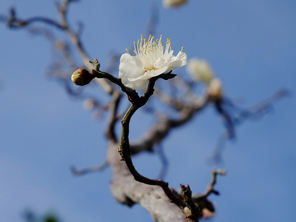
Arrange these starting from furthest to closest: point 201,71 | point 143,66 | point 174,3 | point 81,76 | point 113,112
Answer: point 201,71 < point 174,3 < point 113,112 < point 143,66 < point 81,76

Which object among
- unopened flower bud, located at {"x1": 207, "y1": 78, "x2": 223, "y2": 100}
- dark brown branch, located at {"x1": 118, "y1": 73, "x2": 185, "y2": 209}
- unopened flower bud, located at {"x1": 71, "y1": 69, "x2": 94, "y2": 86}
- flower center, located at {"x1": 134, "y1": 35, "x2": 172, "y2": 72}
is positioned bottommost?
dark brown branch, located at {"x1": 118, "y1": 73, "x2": 185, "y2": 209}

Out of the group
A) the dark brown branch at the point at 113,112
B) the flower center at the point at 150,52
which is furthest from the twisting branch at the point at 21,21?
the flower center at the point at 150,52

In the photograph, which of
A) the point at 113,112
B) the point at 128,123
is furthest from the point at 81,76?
the point at 113,112

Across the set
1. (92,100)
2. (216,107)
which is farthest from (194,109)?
(92,100)

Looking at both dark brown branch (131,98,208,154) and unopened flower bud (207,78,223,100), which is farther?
unopened flower bud (207,78,223,100)

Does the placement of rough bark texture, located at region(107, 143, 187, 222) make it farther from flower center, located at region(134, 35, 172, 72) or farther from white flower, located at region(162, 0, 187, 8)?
white flower, located at region(162, 0, 187, 8)

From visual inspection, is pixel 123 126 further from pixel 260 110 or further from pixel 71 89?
pixel 260 110

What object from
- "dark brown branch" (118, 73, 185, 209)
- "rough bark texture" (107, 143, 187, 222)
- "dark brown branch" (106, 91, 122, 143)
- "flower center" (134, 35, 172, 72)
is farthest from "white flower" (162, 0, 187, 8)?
"dark brown branch" (118, 73, 185, 209)

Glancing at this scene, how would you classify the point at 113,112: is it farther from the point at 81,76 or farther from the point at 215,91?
the point at 215,91
